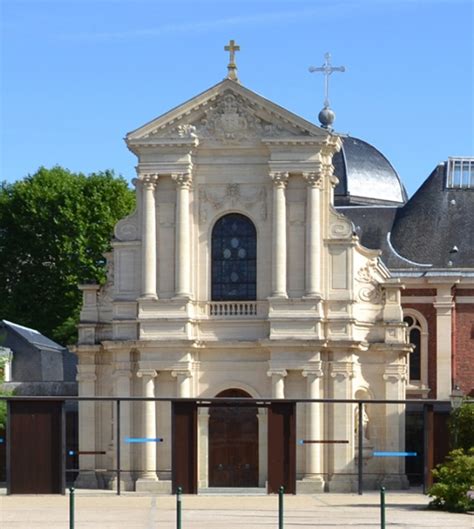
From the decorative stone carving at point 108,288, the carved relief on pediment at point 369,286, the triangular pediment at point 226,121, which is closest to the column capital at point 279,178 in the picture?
the triangular pediment at point 226,121

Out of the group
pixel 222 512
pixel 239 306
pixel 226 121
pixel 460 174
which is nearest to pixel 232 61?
pixel 226 121

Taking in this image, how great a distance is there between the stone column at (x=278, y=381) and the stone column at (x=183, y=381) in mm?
2789

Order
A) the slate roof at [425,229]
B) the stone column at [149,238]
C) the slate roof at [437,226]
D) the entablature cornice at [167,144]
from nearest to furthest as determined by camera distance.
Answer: the entablature cornice at [167,144], the stone column at [149,238], the slate roof at [425,229], the slate roof at [437,226]

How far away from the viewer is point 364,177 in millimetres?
83500

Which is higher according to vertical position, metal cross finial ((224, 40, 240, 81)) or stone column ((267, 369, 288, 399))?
metal cross finial ((224, 40, 240, 81))

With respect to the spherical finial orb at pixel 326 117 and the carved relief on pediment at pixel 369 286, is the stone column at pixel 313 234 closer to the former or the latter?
the carved relief on pediment at pixel 369 286

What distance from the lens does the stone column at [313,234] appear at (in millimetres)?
63500

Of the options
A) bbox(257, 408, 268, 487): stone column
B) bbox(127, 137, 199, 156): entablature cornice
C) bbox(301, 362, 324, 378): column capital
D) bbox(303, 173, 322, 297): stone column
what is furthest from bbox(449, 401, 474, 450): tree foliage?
bbox(127, 137, 199, 156): entablature cornice

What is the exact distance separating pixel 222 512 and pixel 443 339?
25215mm

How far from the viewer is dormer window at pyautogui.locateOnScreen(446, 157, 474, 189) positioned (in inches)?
3029

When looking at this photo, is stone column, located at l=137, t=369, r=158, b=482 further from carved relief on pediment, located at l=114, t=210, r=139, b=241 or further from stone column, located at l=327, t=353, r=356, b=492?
stone column, located at l=327, t=353, r=356, b=492

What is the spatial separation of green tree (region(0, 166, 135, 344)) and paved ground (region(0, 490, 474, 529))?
94.5 feet

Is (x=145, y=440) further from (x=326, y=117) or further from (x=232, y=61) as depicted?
(x=326, y=117)

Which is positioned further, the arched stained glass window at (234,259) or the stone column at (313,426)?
the arched stained glass window at (234,259)
